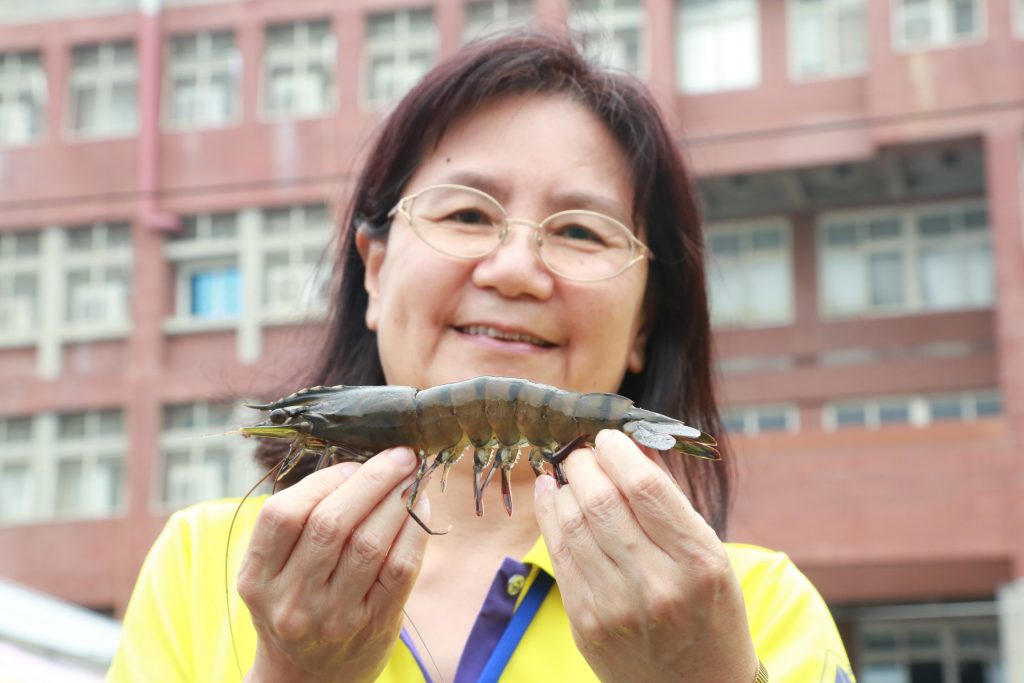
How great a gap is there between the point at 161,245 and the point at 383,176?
77.5ft

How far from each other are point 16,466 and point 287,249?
7134 mm

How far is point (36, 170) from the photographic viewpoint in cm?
2684

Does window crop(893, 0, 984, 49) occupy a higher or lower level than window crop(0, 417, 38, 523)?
higher

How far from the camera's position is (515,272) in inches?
111

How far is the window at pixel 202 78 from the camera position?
26391 millimetres

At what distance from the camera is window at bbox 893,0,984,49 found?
22.4m

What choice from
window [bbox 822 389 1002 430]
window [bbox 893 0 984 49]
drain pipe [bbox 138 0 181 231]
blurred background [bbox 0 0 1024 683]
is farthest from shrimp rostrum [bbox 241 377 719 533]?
drain pipe [bbox 138 0 181 231]

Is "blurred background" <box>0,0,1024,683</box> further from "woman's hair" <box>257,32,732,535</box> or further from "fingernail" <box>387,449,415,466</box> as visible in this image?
"fingernail" <box>387,449,415,466</box>

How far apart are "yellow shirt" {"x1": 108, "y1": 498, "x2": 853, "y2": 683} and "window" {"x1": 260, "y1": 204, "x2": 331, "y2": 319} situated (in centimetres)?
2222

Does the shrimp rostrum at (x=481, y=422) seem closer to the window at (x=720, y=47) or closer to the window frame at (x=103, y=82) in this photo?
the window at (x=720, y=47)

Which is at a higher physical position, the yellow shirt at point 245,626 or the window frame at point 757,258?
the window frame at point 757,258

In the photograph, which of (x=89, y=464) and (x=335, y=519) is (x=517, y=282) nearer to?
(x=335, y=519)

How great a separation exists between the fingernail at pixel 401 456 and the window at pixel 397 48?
2348cm

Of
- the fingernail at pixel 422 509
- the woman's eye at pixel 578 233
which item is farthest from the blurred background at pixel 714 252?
the fingernail at pixel 422 509
